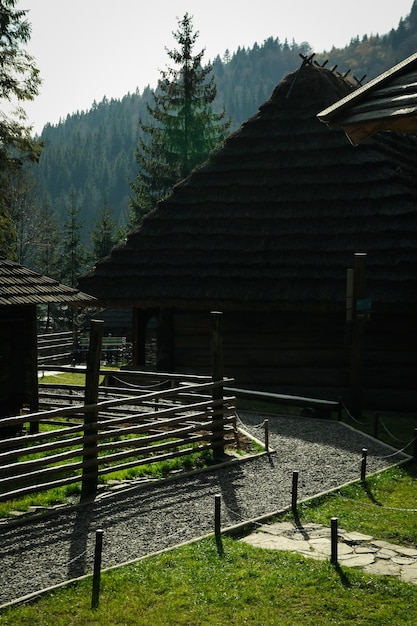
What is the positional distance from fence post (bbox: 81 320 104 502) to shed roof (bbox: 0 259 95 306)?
264cm

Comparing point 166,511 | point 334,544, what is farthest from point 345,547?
point 166,511

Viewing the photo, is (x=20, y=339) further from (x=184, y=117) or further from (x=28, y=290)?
(x=184, y=117)

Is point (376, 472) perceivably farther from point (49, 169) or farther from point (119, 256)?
point (49, 169)

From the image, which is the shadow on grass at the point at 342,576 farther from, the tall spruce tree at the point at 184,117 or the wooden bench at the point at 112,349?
the tall spruce tree at the point at 184,117

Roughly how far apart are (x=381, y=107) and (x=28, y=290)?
887cm

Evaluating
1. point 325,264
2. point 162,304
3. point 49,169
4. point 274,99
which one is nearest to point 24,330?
point 162,304

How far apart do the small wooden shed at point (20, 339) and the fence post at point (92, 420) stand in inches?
129

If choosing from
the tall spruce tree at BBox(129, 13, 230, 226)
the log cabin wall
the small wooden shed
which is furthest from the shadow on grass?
the tall spruce tree at BBox(129, 13, 230, 226)

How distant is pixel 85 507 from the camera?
938 centimetres

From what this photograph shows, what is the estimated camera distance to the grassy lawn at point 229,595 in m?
6.19

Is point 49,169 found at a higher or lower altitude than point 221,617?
higher

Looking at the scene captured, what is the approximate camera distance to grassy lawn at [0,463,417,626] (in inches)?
244

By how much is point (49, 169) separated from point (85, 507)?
164176mm

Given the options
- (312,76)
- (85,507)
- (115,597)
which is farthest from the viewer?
(312,76)
